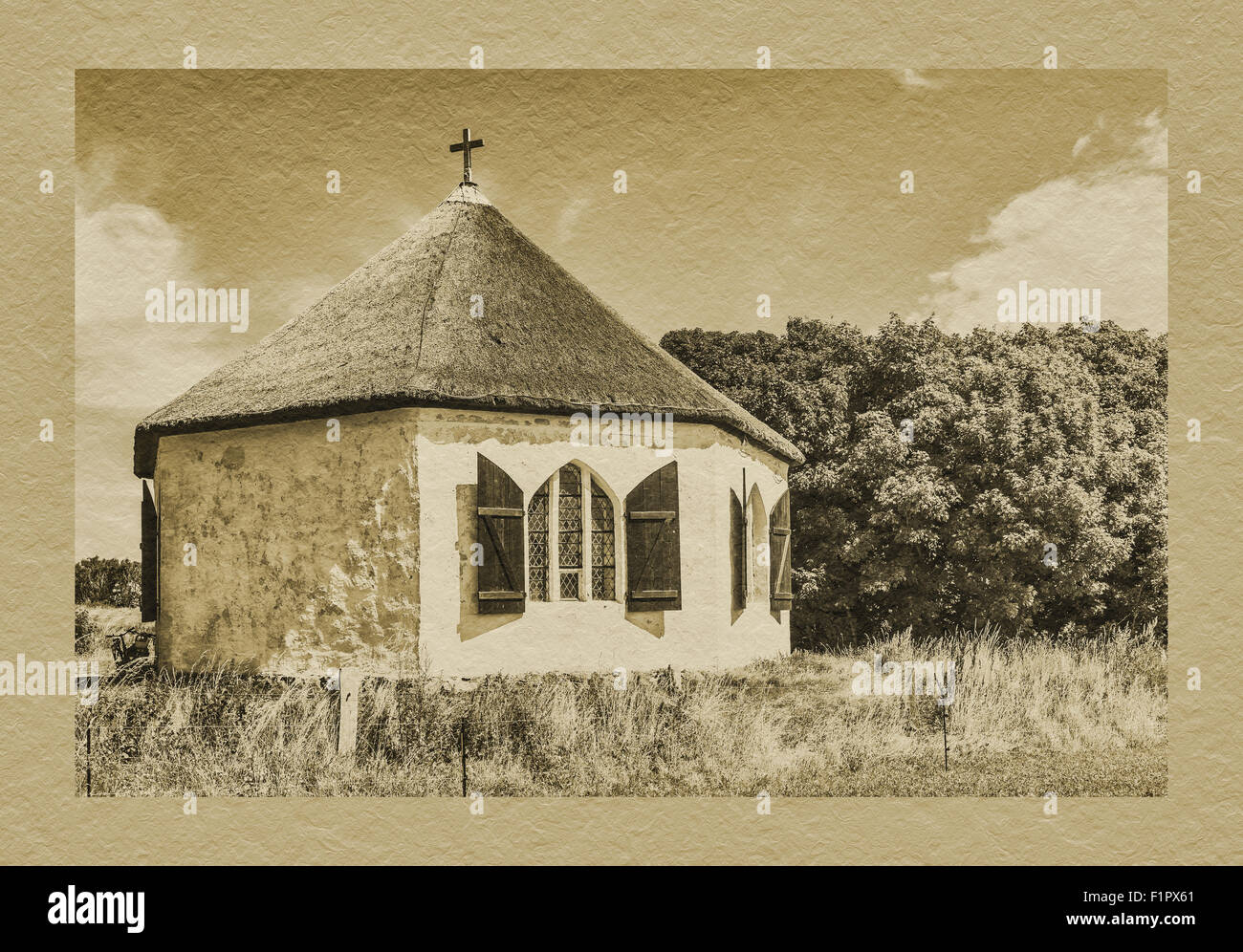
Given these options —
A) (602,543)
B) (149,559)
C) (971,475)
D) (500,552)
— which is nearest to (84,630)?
(149,559)

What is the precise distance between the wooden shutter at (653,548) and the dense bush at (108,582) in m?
5.33

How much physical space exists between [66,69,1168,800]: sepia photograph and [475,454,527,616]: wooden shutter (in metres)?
0.04

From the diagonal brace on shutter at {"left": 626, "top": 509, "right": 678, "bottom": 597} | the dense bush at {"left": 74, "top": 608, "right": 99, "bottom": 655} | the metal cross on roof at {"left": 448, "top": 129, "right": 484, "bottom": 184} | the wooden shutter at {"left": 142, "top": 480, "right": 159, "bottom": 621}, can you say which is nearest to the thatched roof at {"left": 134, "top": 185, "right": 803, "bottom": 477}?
the wooden shutter at {"left": 142, "top": 480, "right": 159, "bottom": 621}

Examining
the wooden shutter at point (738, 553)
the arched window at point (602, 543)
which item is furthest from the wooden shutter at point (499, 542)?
the wooden shutter at point (738, 553)

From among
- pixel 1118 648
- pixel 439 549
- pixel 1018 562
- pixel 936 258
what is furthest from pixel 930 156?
pixel 1018 562

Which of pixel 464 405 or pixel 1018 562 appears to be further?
pixel 1018 562

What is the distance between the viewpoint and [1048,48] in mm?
7195

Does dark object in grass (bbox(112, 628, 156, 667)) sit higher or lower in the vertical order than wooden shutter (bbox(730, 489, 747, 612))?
lower

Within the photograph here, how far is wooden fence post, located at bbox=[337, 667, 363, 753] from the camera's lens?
29.0 feet

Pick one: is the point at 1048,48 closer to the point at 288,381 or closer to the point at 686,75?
the point at 686,75

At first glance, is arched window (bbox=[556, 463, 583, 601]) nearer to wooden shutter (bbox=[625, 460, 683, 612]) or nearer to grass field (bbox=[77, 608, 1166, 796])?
wooden shutter (bbox=[625, 460, 683, 612])

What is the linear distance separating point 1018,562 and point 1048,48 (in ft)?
34.4

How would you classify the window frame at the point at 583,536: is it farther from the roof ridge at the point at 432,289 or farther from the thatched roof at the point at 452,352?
the roof ridge at the point at 432,289

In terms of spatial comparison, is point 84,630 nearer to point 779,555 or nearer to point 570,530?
point 570,530
